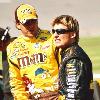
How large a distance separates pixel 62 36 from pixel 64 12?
45.7 ft

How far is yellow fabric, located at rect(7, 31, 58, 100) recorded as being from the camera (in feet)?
21.1

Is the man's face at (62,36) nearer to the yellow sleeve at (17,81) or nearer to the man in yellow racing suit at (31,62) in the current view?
the man in yellow racing suit at (31,62)

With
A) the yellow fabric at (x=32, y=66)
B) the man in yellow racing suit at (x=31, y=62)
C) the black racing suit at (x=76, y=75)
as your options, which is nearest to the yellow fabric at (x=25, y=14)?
the man in yellow racing suit at (x=31, y=62)

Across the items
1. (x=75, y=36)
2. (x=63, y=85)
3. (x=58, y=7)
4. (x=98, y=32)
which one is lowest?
(x=63, y=85)

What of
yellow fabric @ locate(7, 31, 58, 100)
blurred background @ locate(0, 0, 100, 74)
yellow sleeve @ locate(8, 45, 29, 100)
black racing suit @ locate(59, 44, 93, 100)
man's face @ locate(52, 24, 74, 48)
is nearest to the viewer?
black racing suit @ locate(59, 44, 93, 100)

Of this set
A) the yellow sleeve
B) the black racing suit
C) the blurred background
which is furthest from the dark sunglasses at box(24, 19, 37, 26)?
the blurred background

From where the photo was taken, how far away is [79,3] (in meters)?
19.8

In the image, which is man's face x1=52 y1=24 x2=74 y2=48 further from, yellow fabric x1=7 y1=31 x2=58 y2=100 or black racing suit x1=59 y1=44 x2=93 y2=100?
yellow fabric x1=7 y1=31 x2=58 y2=100

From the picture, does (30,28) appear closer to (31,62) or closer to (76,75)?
(31,62)

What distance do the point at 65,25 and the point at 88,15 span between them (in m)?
14.0

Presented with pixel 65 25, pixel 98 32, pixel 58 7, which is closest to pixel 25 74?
pixel 65 25

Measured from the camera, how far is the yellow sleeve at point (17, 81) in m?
6.56

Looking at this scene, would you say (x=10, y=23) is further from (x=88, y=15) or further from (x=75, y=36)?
(x=75, y=36)

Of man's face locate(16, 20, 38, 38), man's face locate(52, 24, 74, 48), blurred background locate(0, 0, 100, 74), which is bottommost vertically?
man's face locate(52, 24, 74, 48)
